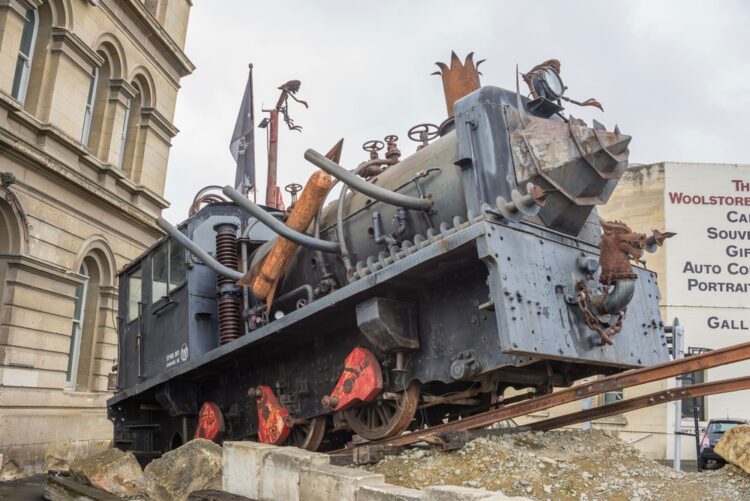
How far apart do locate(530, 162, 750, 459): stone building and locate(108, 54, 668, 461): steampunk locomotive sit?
42.3 feet

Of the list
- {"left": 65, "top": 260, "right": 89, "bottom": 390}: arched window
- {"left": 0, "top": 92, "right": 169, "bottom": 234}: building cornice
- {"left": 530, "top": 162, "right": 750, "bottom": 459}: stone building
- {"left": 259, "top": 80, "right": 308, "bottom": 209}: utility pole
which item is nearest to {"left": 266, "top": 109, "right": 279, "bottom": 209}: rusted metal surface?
{"left": 259, "top": 80, "right": 308, "bottom": 209}: utility pole

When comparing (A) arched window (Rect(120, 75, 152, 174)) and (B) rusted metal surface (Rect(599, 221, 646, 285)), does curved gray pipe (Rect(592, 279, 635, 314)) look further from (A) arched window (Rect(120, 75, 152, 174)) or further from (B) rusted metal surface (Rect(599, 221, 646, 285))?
(A) arched window (Rect(120, 75, 152, 174))

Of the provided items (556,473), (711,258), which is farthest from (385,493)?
(711,258)

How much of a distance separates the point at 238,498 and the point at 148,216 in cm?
1100

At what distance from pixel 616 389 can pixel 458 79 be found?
3.03m

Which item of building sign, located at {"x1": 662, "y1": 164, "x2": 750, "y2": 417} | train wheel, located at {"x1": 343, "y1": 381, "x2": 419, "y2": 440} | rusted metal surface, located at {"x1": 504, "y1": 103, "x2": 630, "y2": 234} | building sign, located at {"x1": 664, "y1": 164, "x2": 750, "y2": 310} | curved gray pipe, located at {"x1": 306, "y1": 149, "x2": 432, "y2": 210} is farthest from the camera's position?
building sign, located at {"x1": 664, "y1": 164, "x2": 750, "y2": 310}

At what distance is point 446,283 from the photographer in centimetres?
484

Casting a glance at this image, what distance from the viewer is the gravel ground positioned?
13.0ft

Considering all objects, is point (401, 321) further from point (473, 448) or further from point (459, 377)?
point (473, 448)

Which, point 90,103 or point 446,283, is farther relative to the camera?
point 90,103

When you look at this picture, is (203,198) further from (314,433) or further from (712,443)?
(712,443)

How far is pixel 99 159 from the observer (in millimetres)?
13320

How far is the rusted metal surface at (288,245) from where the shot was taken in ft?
18.0

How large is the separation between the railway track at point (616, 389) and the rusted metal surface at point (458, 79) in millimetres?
2630
